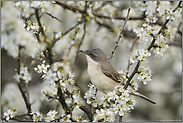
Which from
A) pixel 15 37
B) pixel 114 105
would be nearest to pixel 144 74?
pixel 114 105

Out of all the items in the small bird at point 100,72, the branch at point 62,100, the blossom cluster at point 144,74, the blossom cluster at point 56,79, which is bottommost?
the branch at point 62,100

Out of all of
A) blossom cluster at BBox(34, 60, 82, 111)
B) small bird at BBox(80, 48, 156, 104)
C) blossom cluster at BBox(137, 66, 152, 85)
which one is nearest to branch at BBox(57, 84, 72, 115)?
blossom cluster at BBox(34, 60, 82, 111)

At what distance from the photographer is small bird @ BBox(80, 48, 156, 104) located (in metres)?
3.42

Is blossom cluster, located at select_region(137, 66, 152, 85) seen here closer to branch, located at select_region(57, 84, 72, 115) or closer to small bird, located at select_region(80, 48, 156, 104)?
small bird, located at select_region(80, 48, 156, 104)

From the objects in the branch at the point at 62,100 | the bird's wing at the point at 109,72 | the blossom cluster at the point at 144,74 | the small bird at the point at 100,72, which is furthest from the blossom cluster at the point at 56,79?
the bird's wing at the point at 109,72

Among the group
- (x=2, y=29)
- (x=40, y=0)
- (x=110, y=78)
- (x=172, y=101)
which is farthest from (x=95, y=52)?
(x=172, y=101)

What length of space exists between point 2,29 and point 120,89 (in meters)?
→ 1.54

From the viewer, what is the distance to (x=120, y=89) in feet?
Answer: 8.16

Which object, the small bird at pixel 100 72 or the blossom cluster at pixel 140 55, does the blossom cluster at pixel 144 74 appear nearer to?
the blossom cluster at pixel 140 55

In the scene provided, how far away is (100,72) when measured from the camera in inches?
142

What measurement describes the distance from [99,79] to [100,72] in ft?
0.62

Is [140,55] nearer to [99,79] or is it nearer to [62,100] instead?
[62,100]

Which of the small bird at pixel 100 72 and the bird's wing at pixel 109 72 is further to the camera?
the bird's wing at pixel 109 72

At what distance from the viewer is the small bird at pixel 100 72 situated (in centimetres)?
342
